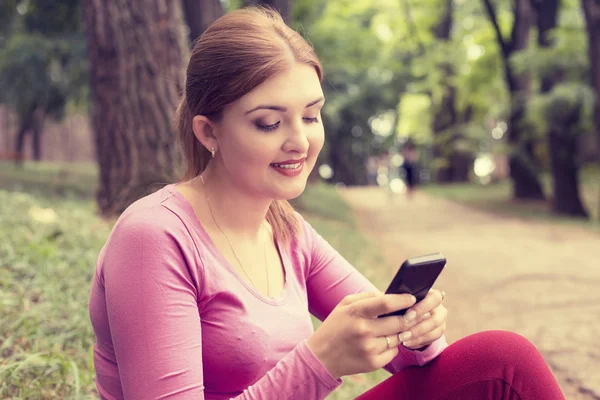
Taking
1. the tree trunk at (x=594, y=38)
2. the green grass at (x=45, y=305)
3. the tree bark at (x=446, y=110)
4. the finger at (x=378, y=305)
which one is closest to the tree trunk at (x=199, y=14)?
the green grass at (x=45, y=305)

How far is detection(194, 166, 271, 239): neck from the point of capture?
185cm

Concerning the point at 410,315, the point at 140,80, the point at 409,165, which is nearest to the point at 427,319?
the point at 410,315

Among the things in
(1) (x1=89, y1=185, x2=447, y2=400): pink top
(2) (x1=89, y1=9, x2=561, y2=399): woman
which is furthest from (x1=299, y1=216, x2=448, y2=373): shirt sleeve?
(1) (x1=89, y1=185, x2=447, y2=400): pink top

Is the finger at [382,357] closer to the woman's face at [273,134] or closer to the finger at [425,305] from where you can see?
the finger at [425,305]

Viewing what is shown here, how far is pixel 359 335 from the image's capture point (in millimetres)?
1489

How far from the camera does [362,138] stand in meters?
25.0

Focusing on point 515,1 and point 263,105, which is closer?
point 263,105

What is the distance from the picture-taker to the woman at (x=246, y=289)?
1519 millimetres

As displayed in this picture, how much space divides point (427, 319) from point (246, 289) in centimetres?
47

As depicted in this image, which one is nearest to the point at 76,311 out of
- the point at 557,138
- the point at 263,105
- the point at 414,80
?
the point at 263,105

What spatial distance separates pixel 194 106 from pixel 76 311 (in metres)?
1.91

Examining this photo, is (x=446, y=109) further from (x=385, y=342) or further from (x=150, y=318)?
(x=150, y=318)

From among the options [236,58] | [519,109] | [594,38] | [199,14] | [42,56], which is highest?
[199,14]

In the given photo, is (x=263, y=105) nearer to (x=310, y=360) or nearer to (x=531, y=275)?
(x=310, y=360)
